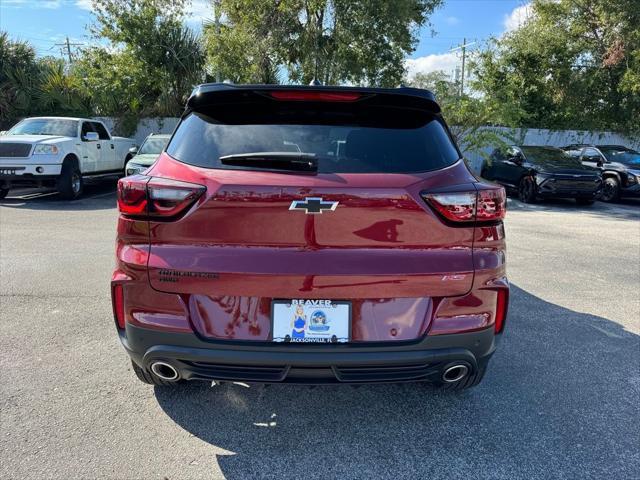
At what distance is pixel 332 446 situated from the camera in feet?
8.59

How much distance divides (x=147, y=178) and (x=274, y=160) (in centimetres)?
64

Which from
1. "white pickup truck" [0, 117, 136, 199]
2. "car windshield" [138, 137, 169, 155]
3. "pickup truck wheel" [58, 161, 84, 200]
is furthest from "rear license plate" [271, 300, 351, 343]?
"pickup truck wheel" [58, 161, 84, 200]

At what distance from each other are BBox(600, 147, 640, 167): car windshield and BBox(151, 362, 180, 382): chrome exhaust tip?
639 inches

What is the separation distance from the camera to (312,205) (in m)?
2.27

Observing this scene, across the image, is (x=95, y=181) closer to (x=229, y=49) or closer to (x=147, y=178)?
(x=229, y=49)

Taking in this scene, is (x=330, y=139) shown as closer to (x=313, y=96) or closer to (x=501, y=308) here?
(x=313, y=96)

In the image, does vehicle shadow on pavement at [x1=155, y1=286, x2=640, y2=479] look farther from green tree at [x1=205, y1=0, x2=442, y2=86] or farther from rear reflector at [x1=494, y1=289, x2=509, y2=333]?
green tree at [x1=205, y1=0, x2=442, y2=86]

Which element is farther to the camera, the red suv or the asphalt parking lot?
the asphalt parking lot

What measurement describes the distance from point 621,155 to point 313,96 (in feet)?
52.7

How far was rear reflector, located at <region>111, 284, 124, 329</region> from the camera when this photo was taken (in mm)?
2461

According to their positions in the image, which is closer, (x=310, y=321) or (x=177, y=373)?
(x=310, y=321)

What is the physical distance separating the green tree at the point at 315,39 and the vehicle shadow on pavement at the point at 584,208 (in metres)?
6.33

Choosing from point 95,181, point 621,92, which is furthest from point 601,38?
point 95,181

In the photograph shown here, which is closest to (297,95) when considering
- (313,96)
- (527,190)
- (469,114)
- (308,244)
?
(313,96)
